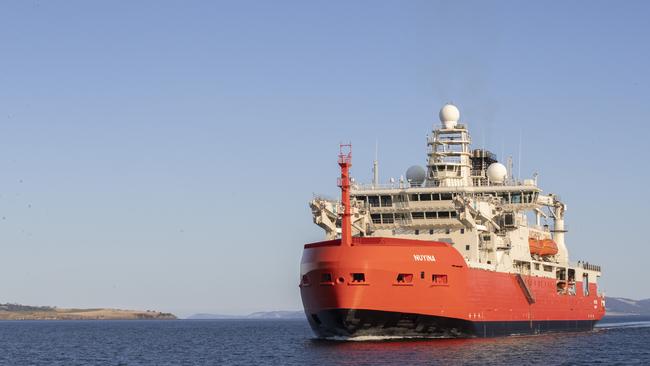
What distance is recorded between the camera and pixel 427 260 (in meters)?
57.0

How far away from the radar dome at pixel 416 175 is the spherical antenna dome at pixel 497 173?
220 inches

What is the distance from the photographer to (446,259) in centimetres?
5800

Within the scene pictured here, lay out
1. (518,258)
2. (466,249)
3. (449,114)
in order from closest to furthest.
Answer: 1. (466,249)
2. (518,258)
3. (449,114)

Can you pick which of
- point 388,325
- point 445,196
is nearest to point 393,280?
point 388,325

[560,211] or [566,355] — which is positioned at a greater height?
[560,211]

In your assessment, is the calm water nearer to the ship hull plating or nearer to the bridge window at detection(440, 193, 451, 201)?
the ship hull plating

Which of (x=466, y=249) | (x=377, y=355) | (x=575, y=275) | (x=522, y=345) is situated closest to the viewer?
(x=377, y=355)

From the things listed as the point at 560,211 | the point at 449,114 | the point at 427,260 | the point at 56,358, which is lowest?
the point at 56,358

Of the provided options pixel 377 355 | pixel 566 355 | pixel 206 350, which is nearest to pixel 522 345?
pixel 566 355

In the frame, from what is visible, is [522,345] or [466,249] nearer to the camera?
[522,345]

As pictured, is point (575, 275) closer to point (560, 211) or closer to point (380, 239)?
point (560, 211)

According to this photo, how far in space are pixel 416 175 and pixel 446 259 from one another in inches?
697

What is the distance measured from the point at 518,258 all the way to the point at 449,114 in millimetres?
12276

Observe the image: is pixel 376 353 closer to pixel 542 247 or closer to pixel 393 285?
pixel 393 285
